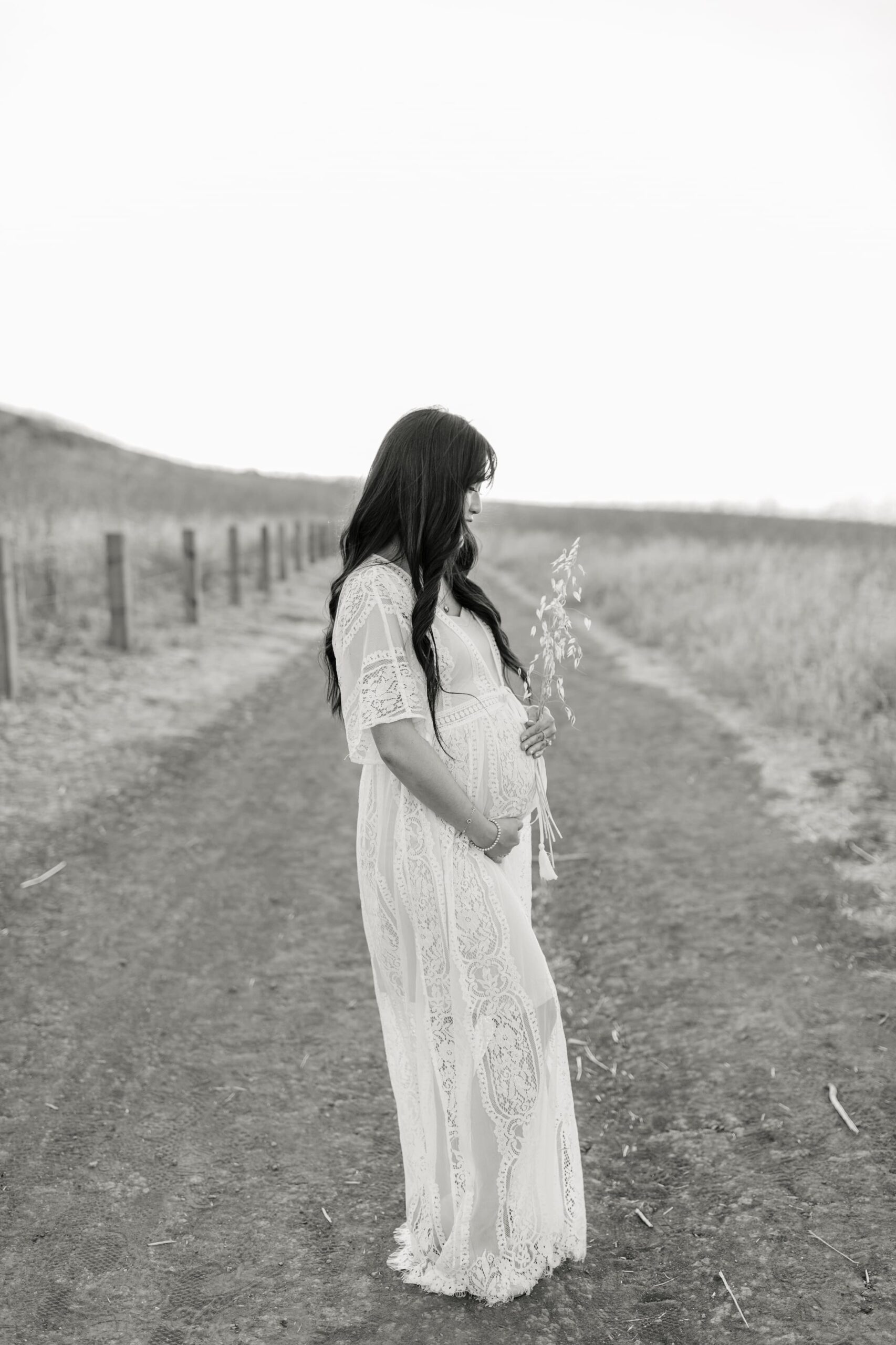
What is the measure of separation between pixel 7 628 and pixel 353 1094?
6.00 meters

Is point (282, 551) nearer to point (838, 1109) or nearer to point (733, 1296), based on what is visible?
point (838, 1109)

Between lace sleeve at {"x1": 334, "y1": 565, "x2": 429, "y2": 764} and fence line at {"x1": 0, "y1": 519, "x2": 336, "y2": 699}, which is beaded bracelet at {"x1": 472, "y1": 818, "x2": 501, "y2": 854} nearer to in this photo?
lace sleeve at {"x1": 334, "y1": 565, "x2": 429, "y2": 764}

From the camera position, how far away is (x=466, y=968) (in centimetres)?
246

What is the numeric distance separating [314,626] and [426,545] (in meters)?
13.4

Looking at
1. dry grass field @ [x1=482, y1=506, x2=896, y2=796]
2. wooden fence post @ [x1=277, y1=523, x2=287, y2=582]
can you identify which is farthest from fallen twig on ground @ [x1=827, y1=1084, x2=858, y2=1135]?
wooden fence post @ [x1=277, y1=523, x2=287, y2=582]

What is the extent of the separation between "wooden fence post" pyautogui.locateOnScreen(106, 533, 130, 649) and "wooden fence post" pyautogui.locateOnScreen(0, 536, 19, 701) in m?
2.73

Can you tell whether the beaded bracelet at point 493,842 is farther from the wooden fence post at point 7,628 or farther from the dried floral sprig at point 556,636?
the wooden fence post at point 7,628

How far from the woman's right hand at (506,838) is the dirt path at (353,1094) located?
1064 millimetres

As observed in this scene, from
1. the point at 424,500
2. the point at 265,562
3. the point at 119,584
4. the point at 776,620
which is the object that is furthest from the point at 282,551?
the point at 424,500

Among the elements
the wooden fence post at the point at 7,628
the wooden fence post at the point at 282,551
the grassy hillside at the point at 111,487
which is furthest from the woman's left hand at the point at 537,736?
the wooden fence post at the point at 282,551

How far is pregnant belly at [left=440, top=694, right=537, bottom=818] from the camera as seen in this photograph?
2.47 meters

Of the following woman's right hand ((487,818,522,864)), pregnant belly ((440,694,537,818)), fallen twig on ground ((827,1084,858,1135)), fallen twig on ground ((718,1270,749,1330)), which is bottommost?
fallen twig on ground ((718,1270,749,1330))

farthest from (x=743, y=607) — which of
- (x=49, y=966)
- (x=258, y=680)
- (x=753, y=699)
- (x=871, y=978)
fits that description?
(x=49, y=966)

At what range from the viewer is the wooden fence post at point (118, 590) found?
11.3m
